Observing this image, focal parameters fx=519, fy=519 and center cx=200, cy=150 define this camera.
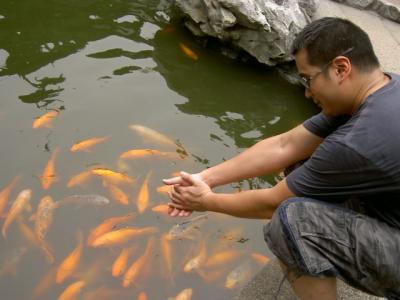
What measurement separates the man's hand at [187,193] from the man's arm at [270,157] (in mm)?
217

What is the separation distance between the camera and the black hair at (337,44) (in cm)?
248

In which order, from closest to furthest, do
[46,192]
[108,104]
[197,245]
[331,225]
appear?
[331,225] → [197,245] → [46,192] → [108,104]

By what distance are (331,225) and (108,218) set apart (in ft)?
6.93

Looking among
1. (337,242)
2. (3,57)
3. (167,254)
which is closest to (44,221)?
(167,254)

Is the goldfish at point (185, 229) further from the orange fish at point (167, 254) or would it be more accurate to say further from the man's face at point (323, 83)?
the man's face at point (323, 83)

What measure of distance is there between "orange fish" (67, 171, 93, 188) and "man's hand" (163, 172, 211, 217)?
1352 mm

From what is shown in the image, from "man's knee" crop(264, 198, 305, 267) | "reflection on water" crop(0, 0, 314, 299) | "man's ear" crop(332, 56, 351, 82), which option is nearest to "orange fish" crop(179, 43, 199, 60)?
"reflection on water" crop(0, 0, 314, 299)

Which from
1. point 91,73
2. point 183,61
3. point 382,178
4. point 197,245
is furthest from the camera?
point 183,61

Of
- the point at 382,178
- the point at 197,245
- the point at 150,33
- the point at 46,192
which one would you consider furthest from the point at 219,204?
the point at 150,33

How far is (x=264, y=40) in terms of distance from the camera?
6070 mm

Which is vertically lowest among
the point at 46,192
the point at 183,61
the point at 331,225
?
the point at 46,192

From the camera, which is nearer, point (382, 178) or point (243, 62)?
point (382, 178)

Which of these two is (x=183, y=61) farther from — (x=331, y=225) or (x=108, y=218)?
(x=331, y=225)

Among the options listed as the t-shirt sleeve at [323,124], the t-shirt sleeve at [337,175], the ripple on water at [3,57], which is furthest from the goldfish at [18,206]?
the t-shirt sleeve at [337,175]
